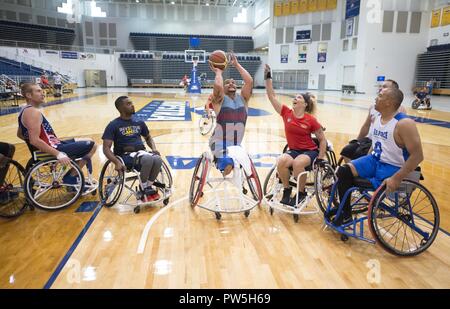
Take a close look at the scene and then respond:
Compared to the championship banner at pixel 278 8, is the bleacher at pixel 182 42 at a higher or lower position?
lower

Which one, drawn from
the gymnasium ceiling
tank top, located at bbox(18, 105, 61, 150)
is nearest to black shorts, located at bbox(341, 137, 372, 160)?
tank top, located at bbox(18, 105, 61, 150)

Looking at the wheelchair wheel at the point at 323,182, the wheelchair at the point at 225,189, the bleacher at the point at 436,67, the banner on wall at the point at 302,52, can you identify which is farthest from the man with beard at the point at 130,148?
the banner on wall at the point at 302,52

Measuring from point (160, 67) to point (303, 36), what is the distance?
1238 cm

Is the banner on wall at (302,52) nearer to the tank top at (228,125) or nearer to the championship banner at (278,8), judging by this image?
the championship banner at (278,8)

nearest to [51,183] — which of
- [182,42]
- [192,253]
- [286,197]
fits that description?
[192,253]

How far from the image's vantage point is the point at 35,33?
2605 centimetres

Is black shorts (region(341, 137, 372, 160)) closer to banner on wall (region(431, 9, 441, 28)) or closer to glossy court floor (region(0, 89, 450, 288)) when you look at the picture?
glossy court floor (region(0, 89, 450, 288))

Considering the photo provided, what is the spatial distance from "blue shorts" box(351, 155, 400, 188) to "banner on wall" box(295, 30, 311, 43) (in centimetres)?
2597

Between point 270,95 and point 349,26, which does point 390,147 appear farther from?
point 349,26

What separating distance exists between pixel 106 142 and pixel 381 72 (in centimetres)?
2254

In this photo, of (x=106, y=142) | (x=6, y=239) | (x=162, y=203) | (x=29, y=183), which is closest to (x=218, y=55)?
(x=106, y=142)

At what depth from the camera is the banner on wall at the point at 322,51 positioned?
2606 cm

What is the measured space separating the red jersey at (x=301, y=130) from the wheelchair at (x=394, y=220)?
63 cm

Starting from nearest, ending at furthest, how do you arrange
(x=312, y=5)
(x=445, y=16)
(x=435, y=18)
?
(x=445, y=16), (x=435, y=18), (x=312, y=5)
